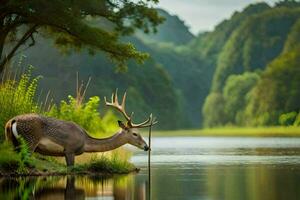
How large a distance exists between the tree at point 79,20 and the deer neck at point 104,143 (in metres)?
3.63

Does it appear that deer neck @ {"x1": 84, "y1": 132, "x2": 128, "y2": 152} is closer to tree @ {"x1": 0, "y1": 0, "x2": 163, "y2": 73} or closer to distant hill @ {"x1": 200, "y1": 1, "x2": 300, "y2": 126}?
tree @ {"x1": 0, "y1": 0, "x2": 163, "y2": 73}

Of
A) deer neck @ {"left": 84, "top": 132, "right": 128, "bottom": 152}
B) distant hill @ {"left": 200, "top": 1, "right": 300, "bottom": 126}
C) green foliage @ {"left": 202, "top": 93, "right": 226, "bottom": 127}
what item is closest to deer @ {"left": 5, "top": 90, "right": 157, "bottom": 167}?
deer neck @ {"left": 84, "top": 132, "right": 128, "bottom": 152}

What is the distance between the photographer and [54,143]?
19.7 m

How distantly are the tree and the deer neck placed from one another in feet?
11.9

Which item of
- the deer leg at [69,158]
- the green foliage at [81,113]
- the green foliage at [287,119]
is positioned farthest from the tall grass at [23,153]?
the green foliage at [287,119]

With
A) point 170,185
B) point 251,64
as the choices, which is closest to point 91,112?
point 170,185

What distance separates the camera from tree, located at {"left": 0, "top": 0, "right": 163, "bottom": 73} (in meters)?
23.4

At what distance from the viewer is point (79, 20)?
23984 mm

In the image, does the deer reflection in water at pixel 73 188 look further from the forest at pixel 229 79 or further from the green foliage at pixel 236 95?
the green foliage at pixel 236 95

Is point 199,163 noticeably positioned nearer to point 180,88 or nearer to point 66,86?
point 66,86

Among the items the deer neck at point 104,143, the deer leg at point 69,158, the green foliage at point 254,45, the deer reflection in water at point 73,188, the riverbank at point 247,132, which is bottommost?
the deer reflection in water at point 73,188

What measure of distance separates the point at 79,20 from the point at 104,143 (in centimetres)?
466

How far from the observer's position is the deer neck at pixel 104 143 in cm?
2034

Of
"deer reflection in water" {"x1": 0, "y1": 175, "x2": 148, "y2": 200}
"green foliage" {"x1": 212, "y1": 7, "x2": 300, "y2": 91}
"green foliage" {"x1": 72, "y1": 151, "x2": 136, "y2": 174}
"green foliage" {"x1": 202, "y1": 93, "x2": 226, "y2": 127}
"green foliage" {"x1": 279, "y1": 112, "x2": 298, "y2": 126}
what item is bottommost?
"deer reflection in water" {"x1": 0, "y1": 175, "x2": 148, "y2": 200}
